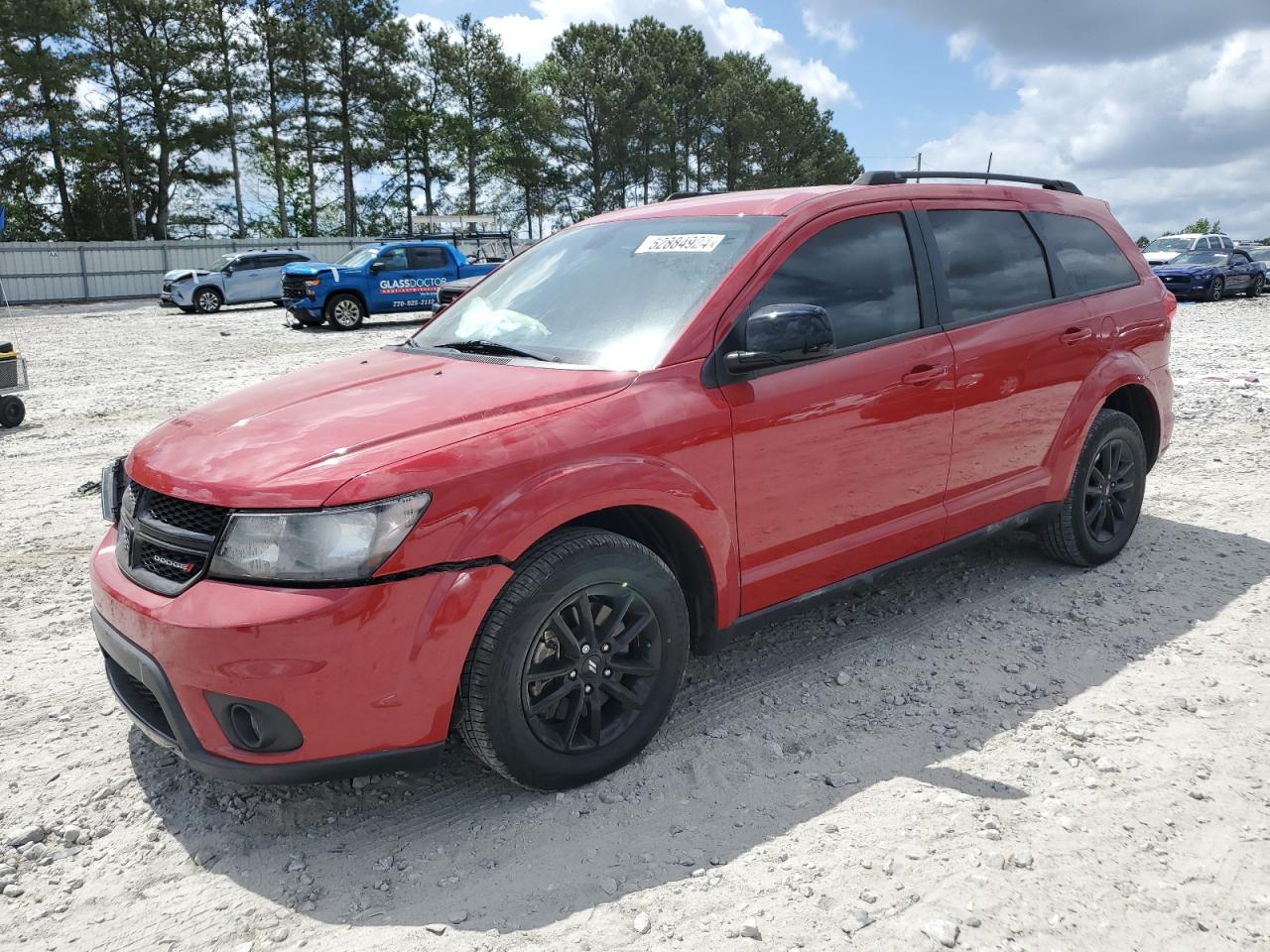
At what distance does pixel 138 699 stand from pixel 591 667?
134 centimetres

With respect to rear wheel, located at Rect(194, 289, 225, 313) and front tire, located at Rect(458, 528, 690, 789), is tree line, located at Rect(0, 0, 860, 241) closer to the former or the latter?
rear wheel, located at Rect(194, 289, 225, 313)

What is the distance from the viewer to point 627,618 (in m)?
3.06

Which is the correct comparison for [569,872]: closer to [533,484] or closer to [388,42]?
[533,484]

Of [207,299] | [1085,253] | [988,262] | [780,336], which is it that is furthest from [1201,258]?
[780,336]

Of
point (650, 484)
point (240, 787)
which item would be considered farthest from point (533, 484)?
point (240, 787)

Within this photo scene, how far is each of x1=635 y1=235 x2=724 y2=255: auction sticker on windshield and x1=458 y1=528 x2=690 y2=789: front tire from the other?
1.17 meters

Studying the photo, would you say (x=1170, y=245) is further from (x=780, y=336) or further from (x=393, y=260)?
(x=780, y=336)

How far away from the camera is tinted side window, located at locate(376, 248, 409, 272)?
20703mm

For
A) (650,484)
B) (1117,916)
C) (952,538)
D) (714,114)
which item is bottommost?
(1117,916)

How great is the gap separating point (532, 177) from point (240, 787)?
52898 millimetres

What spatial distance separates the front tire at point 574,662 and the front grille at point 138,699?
33.3 inches

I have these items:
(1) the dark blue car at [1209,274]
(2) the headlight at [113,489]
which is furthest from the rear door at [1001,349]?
(1) the dark blue car at [1209,274]

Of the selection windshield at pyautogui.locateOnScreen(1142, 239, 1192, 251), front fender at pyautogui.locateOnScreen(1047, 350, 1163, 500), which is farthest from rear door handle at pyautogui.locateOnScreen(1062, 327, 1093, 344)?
windshield at pyautogui.locateOnScreen(1142, 239, 1192, 251)

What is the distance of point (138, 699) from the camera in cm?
291
